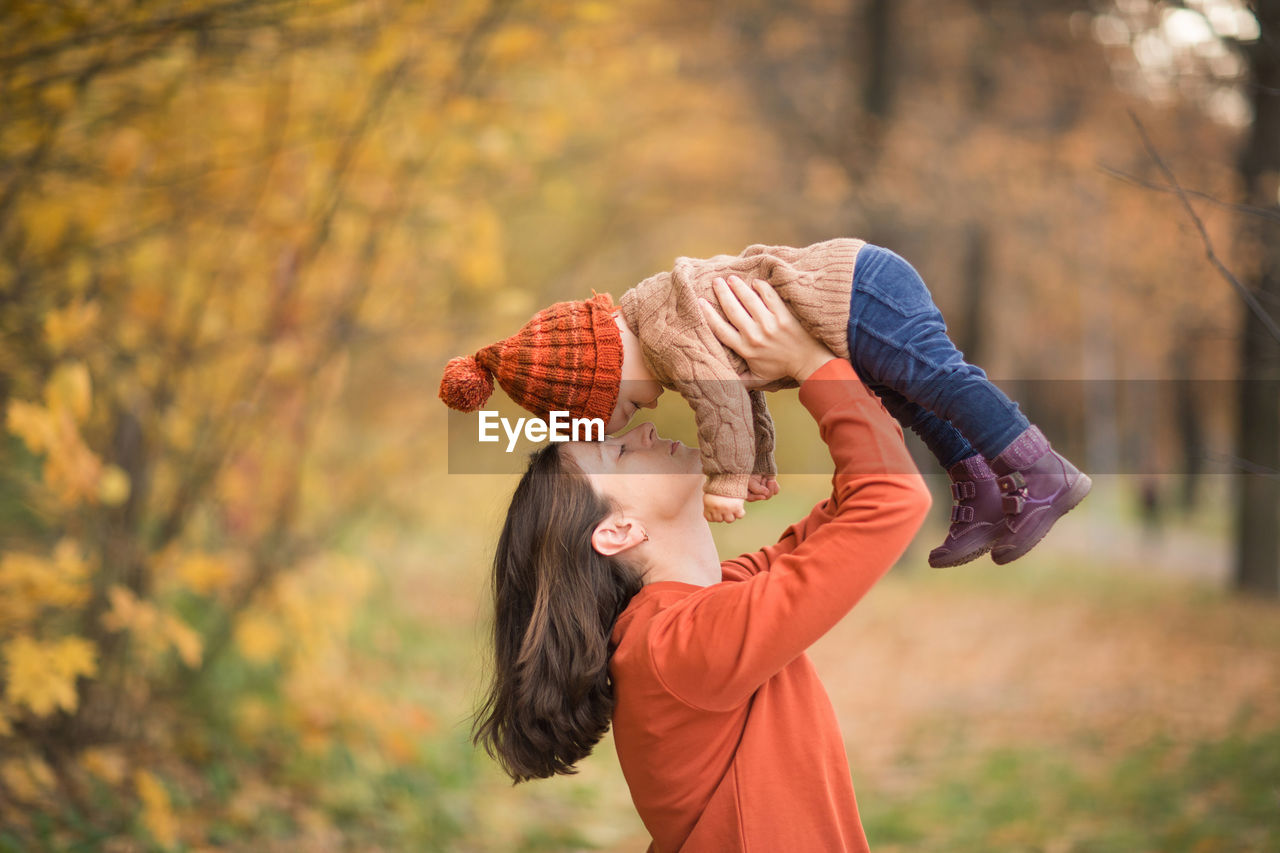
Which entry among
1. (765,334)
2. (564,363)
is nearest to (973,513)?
→ (765,334)

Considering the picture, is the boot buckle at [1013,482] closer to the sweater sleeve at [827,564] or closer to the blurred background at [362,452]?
the sweater sleeve at [827,564]

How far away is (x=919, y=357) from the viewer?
5.67 ft

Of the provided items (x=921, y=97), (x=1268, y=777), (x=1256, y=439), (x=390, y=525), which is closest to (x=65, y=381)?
(x=390, y=525)

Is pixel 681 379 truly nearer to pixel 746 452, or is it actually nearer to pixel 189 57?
pixel 746 452

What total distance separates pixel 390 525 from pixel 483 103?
352cm

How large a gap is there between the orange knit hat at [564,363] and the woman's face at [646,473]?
94 millimetres

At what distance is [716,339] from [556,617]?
63 cm

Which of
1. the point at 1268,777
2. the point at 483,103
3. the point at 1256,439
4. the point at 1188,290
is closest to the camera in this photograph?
the point at 483,103

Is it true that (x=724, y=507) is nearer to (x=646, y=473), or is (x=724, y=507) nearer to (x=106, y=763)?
(x=646, y=473)

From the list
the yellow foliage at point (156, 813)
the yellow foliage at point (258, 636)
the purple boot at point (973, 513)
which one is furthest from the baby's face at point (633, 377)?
the yellow foliage at point (258, 636)

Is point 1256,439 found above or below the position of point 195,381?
below

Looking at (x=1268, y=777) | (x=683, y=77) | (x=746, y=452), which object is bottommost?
(x=1268, y=777)

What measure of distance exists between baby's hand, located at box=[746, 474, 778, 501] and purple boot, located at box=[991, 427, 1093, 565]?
38 centimetres

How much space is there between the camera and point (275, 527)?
4656 mm
